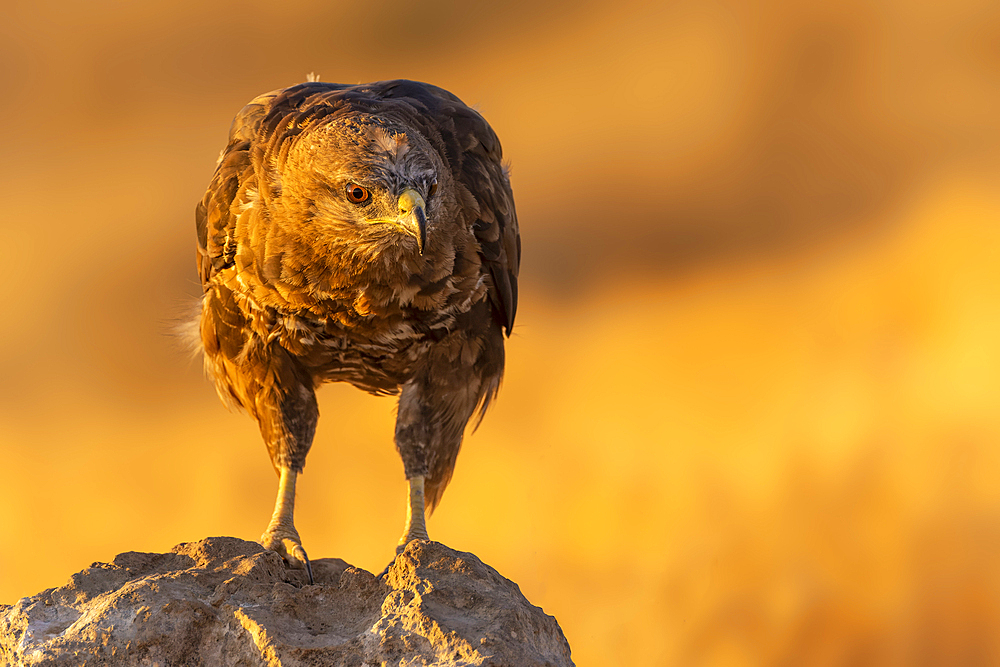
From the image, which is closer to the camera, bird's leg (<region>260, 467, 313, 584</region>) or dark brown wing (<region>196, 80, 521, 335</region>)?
bird's leg (<region>260, 467, 313, 584</region>)

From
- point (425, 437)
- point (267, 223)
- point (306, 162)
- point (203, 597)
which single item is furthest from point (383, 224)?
point (203, 597)

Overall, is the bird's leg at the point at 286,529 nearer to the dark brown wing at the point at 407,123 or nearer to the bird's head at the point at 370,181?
the dark brown wing at the point at 407,123

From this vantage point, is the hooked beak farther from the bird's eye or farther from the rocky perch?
the rocky perch

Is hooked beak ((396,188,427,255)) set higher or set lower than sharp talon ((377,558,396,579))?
higher

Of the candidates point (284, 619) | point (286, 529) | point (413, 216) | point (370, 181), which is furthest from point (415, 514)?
point (370, 181)

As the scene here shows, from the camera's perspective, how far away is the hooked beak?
4250 mm

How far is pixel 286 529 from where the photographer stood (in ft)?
16.8

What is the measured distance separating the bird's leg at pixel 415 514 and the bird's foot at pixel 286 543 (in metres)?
0.58

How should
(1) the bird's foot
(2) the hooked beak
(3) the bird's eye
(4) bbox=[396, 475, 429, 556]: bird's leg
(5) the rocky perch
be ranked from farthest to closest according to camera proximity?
1. (4) bbox=[396, 475, 429, 556]: bird's leg
2. (1) the bird's foot
3. (3) the bird's eye
4. (2) the hooked beak
5. (5) the rocky perch

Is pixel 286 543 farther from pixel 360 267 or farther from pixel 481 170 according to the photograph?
pixel 481 170

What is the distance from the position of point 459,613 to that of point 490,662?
396 mm

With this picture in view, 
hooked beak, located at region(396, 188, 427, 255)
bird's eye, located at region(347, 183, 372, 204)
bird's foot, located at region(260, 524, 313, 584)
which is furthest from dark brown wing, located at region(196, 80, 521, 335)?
bird's foot, located at region(260, 524, 313, 584)

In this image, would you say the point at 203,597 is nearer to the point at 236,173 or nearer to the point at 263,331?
the point at 263,331

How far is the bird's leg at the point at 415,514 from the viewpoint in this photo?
5.32 meters
